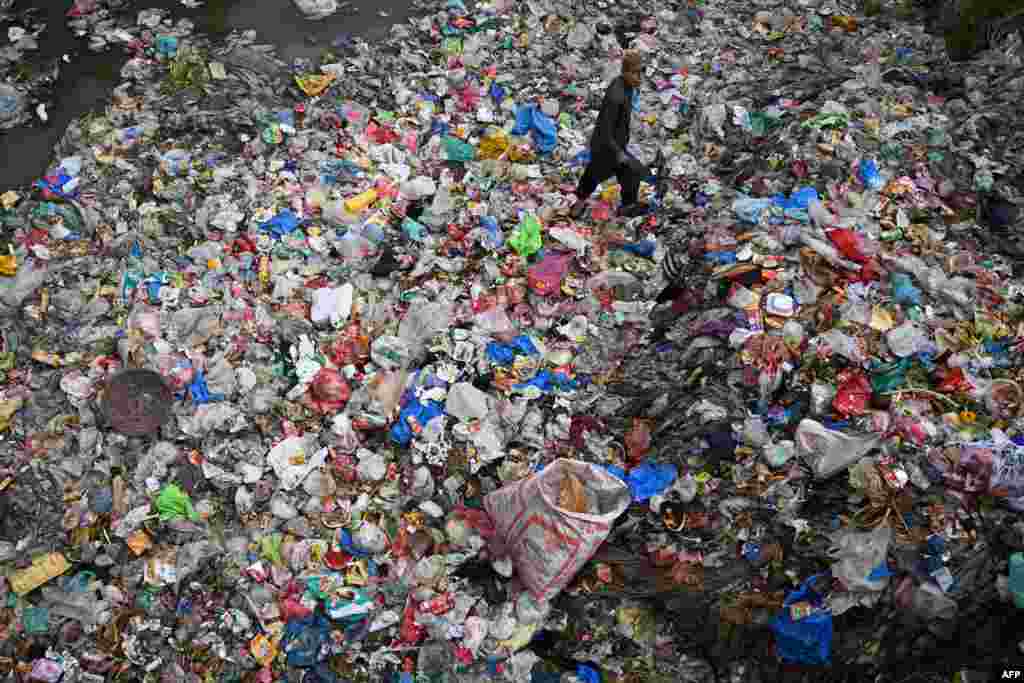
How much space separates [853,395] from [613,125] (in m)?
2.27

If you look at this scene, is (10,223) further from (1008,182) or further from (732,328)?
(1008,182)

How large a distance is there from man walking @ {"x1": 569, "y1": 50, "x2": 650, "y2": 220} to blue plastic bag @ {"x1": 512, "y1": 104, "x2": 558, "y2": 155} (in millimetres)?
746

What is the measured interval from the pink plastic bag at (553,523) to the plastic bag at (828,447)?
0.86 m

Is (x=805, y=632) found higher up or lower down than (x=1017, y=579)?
lower down

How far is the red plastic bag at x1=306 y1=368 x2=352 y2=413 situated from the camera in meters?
3.93

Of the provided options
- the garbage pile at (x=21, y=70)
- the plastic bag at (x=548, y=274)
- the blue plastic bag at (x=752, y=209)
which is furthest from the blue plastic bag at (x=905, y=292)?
the garbage pile at (x=21, y=70)

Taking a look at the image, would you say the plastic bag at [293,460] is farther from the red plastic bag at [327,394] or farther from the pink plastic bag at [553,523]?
the pink plastic bag at [553,523]

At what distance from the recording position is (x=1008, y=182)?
479 centimetres

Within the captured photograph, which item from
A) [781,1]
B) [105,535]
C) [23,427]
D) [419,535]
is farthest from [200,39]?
[781,1]

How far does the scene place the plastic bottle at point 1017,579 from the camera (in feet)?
9.21

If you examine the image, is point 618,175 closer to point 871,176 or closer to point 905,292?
point 871,176

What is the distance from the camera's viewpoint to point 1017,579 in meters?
2.82

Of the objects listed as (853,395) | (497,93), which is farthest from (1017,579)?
(497,93)

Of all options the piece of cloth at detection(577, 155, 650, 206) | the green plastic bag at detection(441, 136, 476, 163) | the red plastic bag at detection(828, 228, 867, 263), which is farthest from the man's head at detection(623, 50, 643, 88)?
the red plastic bag at detection(828, 228, 867, 263)
